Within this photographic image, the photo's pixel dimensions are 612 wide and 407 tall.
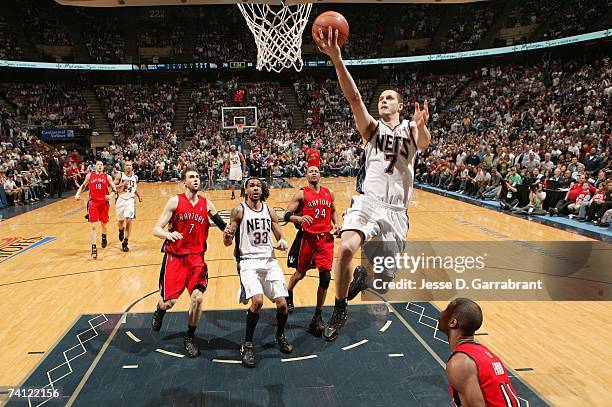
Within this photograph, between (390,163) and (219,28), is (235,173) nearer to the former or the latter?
(390,163)

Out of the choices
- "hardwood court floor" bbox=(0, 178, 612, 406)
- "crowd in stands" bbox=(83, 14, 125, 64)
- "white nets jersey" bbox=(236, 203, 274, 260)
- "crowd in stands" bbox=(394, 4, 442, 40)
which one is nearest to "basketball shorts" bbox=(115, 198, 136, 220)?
"hardwood court floor" bbox=(0, 178, 612, 406)

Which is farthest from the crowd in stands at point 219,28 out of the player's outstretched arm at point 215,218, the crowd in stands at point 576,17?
the player's outstretched arm at point 215,218

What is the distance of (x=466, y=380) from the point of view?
2514mm

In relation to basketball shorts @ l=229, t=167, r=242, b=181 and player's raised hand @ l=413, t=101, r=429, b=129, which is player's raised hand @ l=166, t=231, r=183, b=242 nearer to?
player's raised hand @ l=413, t=101, r=429, b=129

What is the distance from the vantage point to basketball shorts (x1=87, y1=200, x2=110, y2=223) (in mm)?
9414

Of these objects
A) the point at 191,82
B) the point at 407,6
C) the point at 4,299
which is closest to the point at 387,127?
the point at 4,299

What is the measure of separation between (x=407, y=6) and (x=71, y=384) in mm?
34949

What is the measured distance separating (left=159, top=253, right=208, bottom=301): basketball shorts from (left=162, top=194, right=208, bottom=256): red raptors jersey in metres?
0.07

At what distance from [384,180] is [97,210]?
7.24 meters

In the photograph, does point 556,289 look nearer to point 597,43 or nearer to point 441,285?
point 441,285

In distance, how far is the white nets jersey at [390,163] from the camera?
12.7ft

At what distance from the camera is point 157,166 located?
24.9 m

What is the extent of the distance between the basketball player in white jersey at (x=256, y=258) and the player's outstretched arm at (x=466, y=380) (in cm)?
260

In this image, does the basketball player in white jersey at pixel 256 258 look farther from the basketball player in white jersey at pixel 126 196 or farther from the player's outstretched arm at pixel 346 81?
the basketball player in white jersey at pixel 126 196
